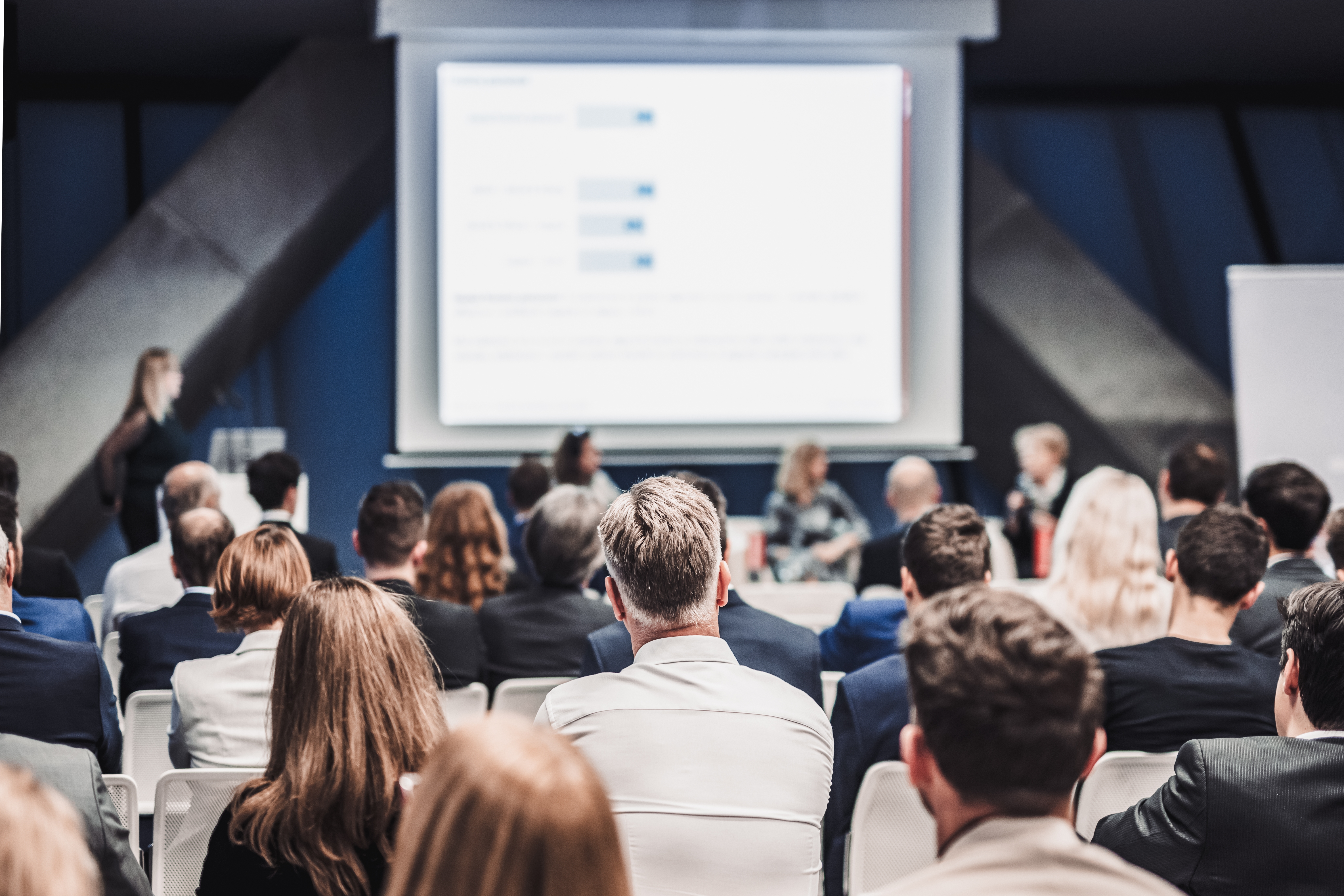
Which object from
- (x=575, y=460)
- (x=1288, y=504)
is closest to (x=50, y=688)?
(x=575, y=460)

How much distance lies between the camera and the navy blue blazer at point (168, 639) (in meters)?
2.79

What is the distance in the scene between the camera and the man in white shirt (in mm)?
1566

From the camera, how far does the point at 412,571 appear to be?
339 cm

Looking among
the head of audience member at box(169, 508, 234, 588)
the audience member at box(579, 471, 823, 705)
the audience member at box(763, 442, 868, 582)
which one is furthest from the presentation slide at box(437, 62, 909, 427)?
the audience member at box(579, 471, 823, 705)

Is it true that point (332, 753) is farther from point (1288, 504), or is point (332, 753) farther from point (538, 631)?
point (1288, 504)

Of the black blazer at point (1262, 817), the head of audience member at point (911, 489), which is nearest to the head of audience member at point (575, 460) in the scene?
the head of audience member at point (911, 489)

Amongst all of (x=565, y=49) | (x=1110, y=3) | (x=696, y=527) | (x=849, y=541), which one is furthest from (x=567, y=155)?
(x=696, y=527)

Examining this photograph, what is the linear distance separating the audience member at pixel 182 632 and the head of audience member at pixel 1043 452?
4296 millimetres

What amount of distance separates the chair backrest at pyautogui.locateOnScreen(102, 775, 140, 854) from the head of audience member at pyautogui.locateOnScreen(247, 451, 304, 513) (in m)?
1.97

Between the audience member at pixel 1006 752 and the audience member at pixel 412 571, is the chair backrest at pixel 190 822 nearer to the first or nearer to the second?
the audience member at pixel 412 571

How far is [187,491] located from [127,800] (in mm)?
1898

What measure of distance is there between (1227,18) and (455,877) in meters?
6.83

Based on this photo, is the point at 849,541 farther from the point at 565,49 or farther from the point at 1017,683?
the point at 1017,683

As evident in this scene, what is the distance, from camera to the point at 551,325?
5645 millimetres
